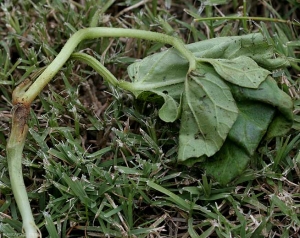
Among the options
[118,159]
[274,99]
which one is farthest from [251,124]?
[118,159]

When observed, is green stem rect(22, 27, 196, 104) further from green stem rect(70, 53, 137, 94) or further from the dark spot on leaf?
the dark spot on leaf

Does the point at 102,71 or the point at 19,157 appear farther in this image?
the point at 102,71

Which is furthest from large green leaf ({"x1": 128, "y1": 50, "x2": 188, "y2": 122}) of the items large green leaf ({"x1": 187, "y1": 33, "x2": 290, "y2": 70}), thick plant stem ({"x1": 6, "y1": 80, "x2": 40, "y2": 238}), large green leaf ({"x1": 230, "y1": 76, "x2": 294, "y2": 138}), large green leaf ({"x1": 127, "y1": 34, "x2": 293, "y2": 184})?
thick plant stem ({"x1": 6, "y1": 80, "x2": 40, "y2": 238})

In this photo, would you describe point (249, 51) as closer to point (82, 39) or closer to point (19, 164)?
point (82, 39)

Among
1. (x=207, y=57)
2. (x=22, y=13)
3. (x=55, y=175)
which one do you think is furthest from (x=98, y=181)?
(x=22, y=13)

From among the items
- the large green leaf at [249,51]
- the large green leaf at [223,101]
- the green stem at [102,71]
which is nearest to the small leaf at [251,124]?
the large green leaf at [223,101]

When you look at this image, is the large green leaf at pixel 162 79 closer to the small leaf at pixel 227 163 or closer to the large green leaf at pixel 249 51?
the large green leaf at pixel 249 51
